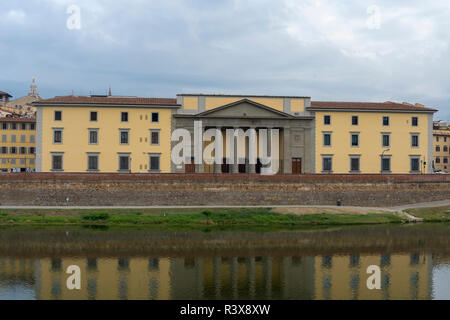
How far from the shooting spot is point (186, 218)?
1719 inches

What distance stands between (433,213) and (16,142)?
61940mm

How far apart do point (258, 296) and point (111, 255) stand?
12.3m

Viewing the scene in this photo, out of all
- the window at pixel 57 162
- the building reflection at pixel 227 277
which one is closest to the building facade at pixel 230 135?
the window at pixel 57 162

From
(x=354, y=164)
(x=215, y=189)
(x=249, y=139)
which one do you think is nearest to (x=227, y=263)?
(x=215, y=189)

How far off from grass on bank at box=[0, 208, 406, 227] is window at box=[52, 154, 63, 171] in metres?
14.3

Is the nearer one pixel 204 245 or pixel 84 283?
pixel 84 283

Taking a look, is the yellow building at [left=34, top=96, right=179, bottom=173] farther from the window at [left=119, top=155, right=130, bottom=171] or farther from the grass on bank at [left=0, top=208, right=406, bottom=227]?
the grass on bank at [left=0, top=208, right=406, bottom=227]

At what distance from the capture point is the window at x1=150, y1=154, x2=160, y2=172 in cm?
5953

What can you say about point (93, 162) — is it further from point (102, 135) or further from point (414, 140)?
point (414, 140)

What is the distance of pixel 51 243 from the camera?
3434 centimetres

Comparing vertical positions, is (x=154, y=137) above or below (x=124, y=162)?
above

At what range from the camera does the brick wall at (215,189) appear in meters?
48.0
